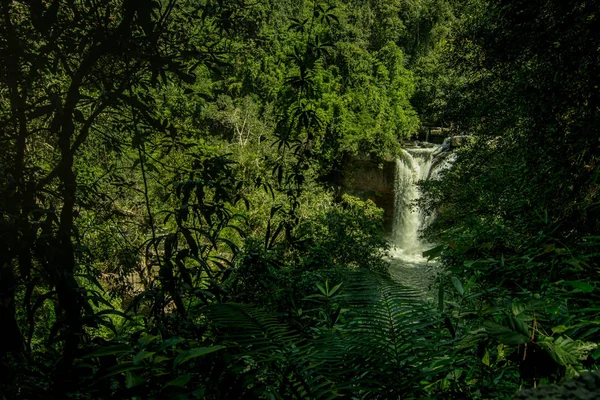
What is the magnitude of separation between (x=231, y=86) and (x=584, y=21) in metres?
18.8

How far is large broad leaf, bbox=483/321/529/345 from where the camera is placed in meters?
0.77

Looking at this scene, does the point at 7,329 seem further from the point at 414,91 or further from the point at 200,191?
the point at 414,91

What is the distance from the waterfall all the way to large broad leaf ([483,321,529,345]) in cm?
1630

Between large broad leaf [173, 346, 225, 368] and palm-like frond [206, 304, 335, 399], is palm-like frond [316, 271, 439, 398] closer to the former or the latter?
palm-like frond [206, 304, 335, 399]

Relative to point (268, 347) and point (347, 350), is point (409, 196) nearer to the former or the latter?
point (347, 350)

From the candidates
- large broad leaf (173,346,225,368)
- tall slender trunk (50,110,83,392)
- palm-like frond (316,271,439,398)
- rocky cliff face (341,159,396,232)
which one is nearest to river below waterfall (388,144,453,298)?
rocky cliff face (341,159,396,232)

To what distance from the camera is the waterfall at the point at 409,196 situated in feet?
55.8

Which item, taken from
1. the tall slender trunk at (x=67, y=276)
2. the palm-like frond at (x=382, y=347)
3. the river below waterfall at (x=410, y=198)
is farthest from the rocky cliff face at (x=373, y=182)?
the tall slender trunk at (x=67, y=276)

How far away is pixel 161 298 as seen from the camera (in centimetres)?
147

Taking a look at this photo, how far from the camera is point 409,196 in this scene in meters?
17.4

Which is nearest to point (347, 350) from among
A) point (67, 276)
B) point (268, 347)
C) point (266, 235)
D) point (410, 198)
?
point (268, 347)

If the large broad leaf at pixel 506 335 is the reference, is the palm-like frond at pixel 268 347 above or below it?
below

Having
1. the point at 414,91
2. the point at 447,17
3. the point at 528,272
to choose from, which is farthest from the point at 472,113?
the point at 447,17

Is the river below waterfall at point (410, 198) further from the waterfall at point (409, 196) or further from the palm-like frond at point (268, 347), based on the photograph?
the palm-like frond at point (268, 347)
